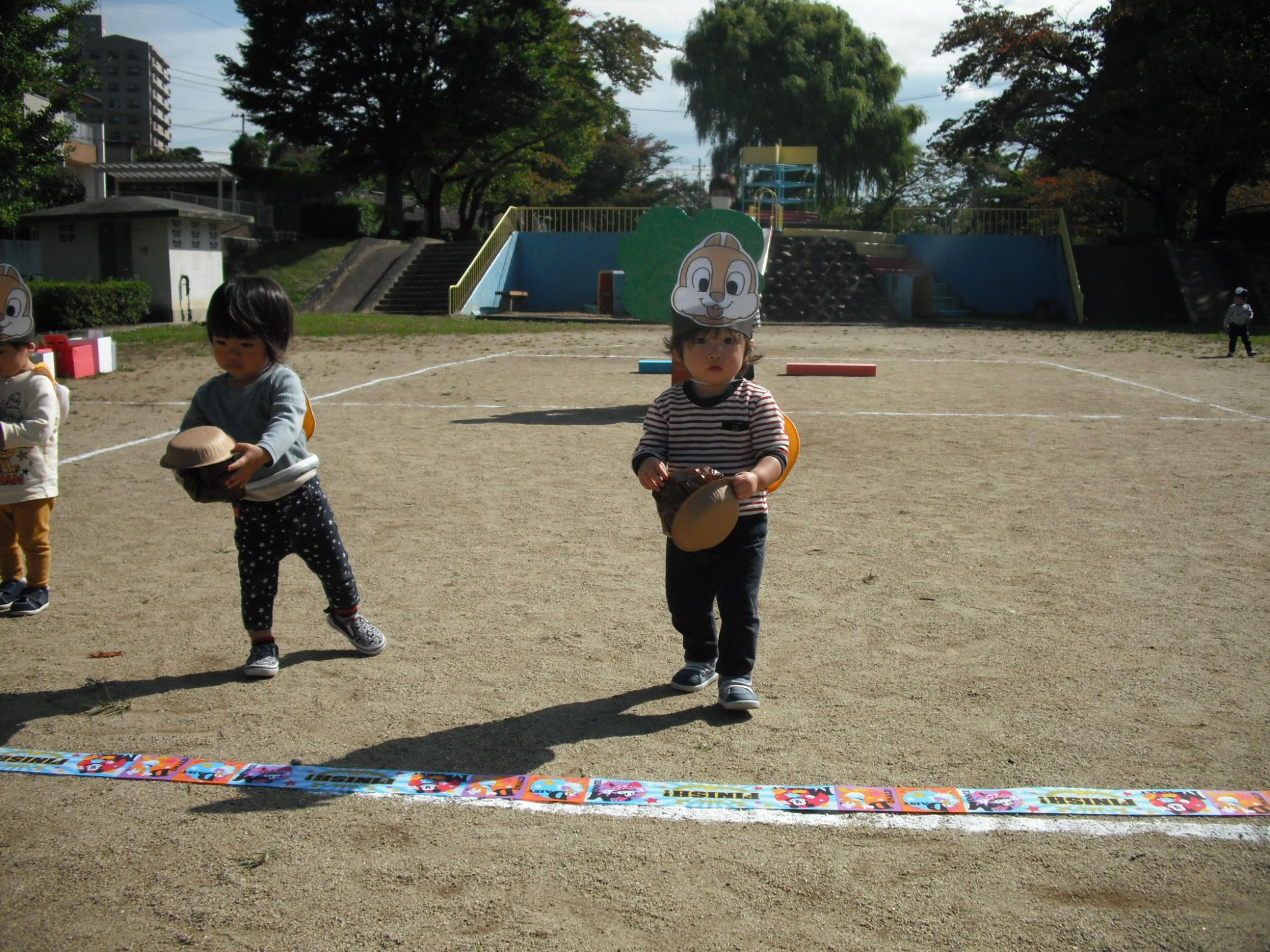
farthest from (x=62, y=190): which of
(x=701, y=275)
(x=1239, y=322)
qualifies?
(x=701, y=275)

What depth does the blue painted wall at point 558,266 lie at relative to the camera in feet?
115

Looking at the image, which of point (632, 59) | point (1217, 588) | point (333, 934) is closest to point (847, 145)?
point (632, 59)

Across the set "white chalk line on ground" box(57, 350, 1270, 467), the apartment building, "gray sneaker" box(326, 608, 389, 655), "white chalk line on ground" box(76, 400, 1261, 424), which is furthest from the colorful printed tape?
the apartment building

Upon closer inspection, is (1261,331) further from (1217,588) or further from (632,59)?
(632,59)

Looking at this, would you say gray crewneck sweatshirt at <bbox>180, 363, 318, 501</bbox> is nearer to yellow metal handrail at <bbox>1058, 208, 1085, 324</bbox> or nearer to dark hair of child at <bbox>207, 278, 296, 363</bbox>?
dark hair of child at <bbox>207, 278, 296, 363</bbox>

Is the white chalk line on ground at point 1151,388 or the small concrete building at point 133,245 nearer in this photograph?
the white chalk line on ground at point 1151,388

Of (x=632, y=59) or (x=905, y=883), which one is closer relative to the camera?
(x=905, y=883)

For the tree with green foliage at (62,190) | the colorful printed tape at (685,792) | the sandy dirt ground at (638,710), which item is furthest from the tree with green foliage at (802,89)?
the colorful printed tape at (685,792)

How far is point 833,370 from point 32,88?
12107mm

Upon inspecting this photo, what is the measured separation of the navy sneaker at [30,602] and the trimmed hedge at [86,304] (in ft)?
63.7

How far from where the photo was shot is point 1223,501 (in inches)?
286

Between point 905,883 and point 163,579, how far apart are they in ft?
13.6

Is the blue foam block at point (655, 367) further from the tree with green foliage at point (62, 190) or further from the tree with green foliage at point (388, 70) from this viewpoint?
the tree with green foliage at point (62, 190)

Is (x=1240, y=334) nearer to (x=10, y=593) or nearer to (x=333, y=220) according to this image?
(x=10, y=593)
